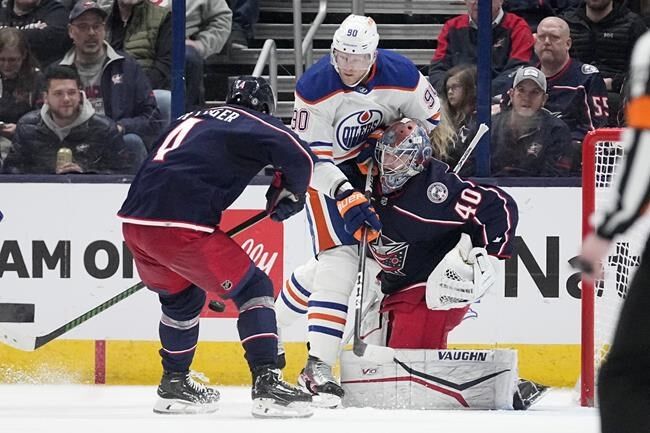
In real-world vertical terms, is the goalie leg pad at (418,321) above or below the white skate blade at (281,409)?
above

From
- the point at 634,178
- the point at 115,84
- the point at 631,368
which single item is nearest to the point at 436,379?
the point at 115,84

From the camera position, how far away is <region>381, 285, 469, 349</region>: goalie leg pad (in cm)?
462

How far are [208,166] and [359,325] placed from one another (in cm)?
87

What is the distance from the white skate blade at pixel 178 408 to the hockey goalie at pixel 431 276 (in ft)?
1.66

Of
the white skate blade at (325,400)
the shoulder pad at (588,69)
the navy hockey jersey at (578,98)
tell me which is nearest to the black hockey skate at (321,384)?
the white skate blade at (325,400)

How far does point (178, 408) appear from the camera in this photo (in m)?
4.26

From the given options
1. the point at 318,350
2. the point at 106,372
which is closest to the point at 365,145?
the point at 318,350

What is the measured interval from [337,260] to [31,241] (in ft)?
4.93

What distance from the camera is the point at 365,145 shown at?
15.7 ft

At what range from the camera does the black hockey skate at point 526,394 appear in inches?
177

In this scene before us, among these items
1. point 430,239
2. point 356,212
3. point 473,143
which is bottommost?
point 430,239

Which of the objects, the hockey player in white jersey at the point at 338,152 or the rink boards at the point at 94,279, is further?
the rink boards at the point at 94,279

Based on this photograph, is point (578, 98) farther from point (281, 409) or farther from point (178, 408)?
point (178, 408)

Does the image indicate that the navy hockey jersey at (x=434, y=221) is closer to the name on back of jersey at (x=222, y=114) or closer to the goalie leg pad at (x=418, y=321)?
the goalie leg pad at (x=418, y=321)
